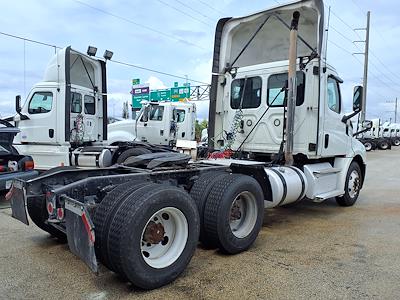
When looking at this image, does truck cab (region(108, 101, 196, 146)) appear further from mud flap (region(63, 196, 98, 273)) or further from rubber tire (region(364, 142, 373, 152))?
rubber tire (region(364, 142, 373, 152))

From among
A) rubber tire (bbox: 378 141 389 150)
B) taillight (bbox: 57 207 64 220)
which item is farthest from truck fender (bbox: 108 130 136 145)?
rubber tire (bbox: 378 141 389 150)

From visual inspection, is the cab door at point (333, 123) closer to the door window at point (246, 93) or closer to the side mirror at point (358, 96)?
the side mirror at point (358, 96)

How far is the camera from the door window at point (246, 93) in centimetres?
714

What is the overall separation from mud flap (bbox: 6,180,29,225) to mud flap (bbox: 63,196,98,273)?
0.86 metres

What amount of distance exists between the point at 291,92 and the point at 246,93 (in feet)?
4.03

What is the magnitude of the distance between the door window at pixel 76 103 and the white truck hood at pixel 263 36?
16.5 feet

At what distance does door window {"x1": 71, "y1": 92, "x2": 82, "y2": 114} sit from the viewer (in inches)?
428

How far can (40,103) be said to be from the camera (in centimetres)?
1045

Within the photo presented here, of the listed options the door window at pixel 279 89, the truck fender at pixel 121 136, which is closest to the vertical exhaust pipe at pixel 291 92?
the door window at pixel 279 89

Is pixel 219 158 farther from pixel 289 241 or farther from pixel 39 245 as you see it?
pixel 39 245

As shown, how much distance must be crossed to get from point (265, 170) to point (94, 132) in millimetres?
7531

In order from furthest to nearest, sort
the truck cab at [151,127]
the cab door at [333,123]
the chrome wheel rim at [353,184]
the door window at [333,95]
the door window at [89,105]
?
the truck cab at [151,127] < the door window at [89,105] < the chrome wheel rim at [353,184] < the door window at [333,95] < the cab door at [333,123]

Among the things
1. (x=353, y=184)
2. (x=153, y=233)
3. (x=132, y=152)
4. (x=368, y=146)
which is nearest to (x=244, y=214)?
(x=153, y=233)

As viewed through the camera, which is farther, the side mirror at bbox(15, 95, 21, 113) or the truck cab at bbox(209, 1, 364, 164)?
the side mirror at bbox(15, 95, 21, 113)
